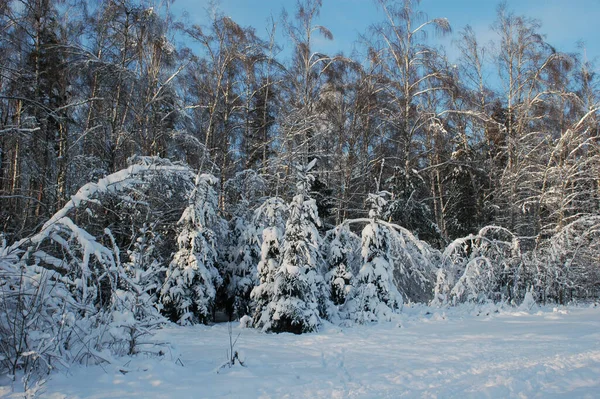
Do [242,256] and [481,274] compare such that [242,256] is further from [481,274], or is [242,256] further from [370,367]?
[481,274]

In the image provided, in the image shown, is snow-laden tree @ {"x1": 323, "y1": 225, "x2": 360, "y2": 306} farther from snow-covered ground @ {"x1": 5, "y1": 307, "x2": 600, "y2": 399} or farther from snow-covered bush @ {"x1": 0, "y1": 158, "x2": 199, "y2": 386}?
snow-covered bush @ {"x1": 0, "y1": 158, "x2": 199, "y2": 386}

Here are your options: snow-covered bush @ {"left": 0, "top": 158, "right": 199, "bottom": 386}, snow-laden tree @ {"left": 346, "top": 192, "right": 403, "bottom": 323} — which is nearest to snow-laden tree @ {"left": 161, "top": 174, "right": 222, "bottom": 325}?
snow-laden tree @ {"left": 346, "top": 192, "right": 403, "bottom": 323}

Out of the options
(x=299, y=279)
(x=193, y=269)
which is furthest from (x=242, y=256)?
(x=299, y=279)

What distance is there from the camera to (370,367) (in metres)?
5.72

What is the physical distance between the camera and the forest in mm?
5180

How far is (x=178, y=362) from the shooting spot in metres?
5.38

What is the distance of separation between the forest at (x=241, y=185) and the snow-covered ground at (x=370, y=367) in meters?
0.63

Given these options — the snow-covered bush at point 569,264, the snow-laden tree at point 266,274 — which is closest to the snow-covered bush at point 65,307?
the snow-laden tree at point 266,274

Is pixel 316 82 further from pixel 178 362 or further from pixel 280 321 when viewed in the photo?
pixel 178 362

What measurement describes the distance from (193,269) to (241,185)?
149 inches

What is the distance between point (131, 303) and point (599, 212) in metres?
16.2

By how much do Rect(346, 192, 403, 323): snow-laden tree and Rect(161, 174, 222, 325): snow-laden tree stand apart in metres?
3.59

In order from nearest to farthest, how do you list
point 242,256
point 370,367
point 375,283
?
point 370,367
point 375,283
point 242,256

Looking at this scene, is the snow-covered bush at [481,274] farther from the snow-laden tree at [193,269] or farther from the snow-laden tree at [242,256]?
the snow-laden tree at [193,269]
